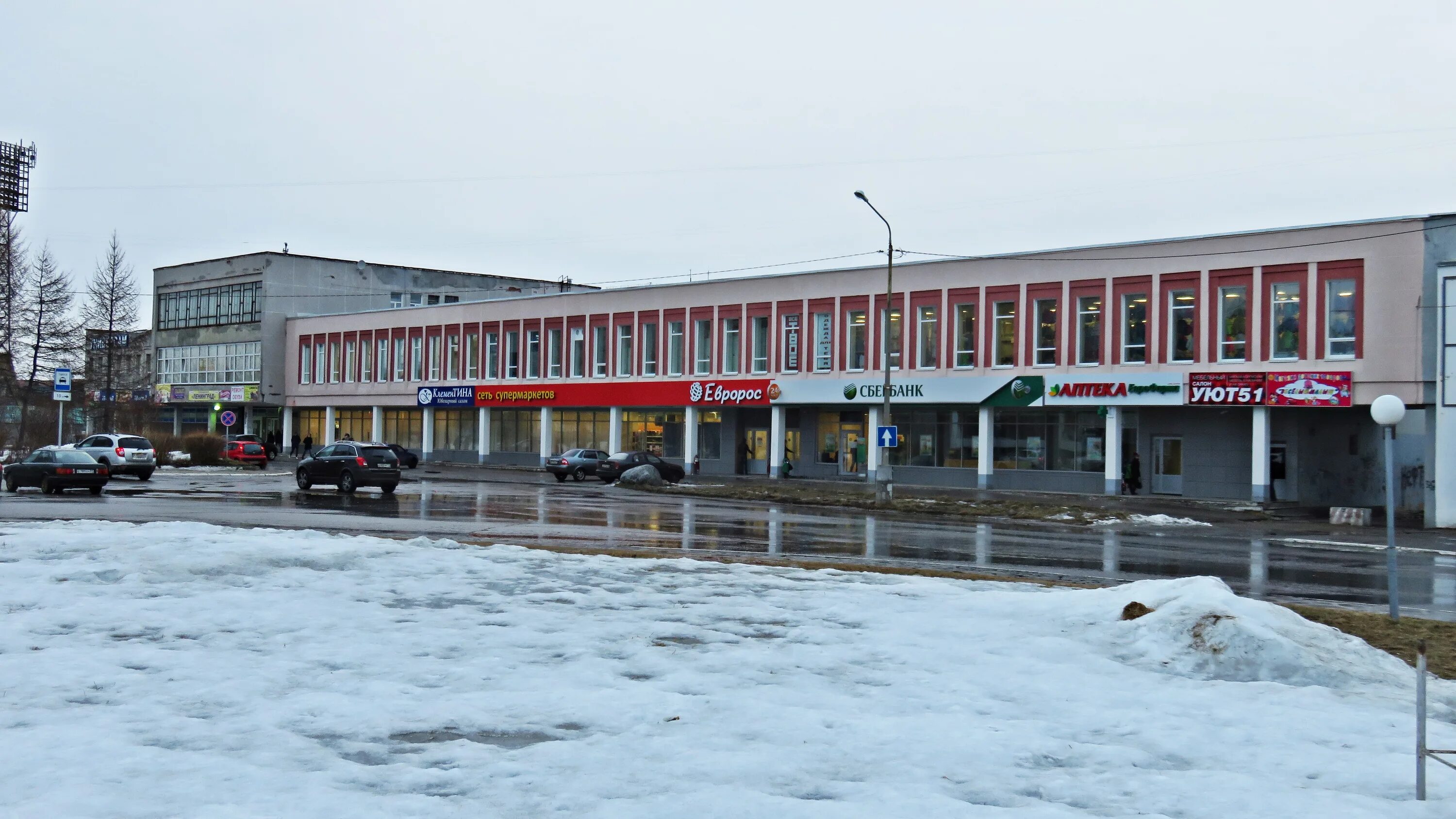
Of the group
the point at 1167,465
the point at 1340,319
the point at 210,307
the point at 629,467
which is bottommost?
the point at 629,467

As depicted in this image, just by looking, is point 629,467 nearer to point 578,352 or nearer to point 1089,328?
point 578,352

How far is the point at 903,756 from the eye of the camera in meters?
6.08

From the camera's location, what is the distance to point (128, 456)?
127 ft

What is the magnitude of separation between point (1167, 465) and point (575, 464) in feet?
77.7

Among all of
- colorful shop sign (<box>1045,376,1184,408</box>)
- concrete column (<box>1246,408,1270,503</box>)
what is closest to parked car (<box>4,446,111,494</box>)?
colorful shop sign (<box>1045,376,1184,408</box>)

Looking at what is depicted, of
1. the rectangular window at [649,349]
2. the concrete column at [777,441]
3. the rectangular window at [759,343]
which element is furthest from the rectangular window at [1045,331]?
the rectangular window at [649,349]

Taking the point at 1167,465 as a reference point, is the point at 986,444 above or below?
above

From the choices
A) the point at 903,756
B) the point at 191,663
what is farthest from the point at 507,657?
the point at 903,756

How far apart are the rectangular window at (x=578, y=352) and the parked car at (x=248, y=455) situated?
1643 centimetres

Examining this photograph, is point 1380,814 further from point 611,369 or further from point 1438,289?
point 611,369

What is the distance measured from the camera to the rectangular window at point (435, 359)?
68.1 m

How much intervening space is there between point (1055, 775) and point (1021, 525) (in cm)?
2237

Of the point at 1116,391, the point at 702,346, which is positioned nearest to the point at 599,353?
the point at 702,346

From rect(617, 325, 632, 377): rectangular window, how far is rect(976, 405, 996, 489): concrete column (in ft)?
68.7
